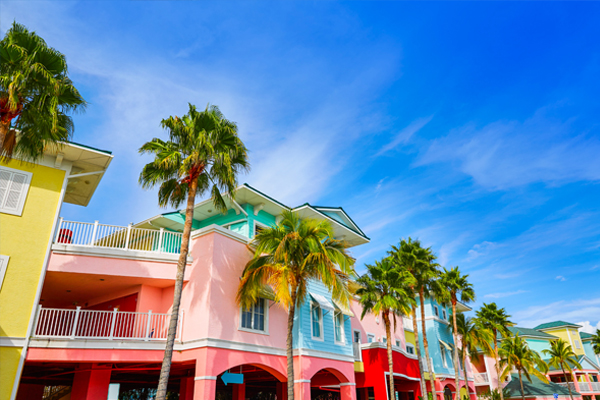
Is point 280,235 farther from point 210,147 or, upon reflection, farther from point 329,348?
point 329,348

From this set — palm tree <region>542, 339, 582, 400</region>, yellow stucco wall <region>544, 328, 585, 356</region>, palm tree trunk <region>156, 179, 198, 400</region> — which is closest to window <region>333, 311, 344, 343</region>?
palm tree trunk <region>156, 179, 198, 400</region>

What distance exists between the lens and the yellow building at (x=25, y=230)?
14317 mm

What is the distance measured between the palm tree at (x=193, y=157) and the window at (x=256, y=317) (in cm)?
516

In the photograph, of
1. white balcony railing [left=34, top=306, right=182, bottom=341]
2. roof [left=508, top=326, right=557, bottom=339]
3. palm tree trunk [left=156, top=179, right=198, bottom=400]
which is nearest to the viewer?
palm tree trunk [left=156, top=179, right=198, bottom=400]

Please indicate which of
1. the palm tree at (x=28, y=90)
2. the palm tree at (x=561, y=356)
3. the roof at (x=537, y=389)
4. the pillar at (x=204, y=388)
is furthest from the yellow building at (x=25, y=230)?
the palm tree at (x=561, y=356)

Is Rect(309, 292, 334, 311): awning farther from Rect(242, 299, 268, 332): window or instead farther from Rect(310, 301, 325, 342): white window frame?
Rect(242, 299, 268, 332): window

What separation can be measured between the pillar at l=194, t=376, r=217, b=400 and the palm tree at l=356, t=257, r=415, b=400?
12759 mm

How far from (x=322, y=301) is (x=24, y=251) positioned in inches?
569

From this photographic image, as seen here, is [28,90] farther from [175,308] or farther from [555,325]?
[555,325]

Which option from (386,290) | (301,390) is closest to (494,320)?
(386,290)

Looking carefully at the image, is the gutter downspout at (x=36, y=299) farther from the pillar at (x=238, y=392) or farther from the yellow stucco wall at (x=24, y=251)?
the pillar at (x=238, y=392)

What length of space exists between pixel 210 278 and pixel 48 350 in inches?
245

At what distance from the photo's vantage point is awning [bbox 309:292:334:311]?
2300 cm

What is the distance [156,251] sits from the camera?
18.5m
